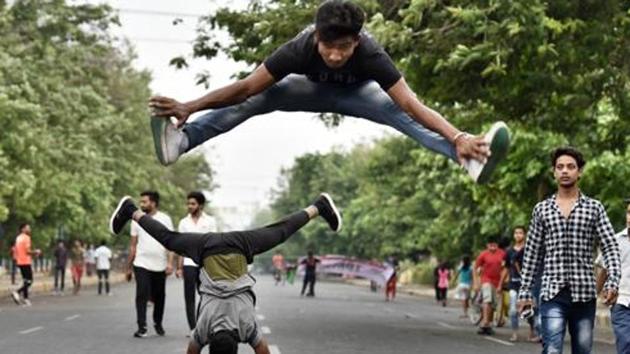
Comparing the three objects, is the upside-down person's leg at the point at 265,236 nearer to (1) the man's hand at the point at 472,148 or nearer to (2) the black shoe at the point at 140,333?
(1) the man's hand at the point at 472,148

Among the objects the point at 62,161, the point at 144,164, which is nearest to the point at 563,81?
the point at 62,161

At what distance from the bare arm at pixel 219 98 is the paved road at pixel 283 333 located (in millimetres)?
7021

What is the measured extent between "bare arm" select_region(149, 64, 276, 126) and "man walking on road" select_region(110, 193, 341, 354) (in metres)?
1.84

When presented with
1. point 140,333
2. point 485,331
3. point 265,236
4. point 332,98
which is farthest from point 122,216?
point 485,331

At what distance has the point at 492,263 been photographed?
65.2ft

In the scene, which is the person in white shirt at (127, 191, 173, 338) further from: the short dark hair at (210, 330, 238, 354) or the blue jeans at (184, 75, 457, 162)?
the blue jeans at (184, 75, 457, 162)

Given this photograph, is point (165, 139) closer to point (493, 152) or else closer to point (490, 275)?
point (493, 152)

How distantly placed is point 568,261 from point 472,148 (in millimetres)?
2217

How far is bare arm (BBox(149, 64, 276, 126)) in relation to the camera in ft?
21.0

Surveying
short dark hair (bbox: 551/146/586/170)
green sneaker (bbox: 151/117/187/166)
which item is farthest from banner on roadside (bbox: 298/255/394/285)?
green sneaker (bbox: 151/117/187/166)

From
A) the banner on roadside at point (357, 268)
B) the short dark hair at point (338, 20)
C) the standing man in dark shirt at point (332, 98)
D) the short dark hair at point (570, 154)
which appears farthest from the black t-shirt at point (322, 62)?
A: the banner on roadside at point (357, 268)

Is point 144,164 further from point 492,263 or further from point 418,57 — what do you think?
point 418,57

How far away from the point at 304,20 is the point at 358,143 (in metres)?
81.9

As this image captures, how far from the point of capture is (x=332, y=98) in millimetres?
6617
